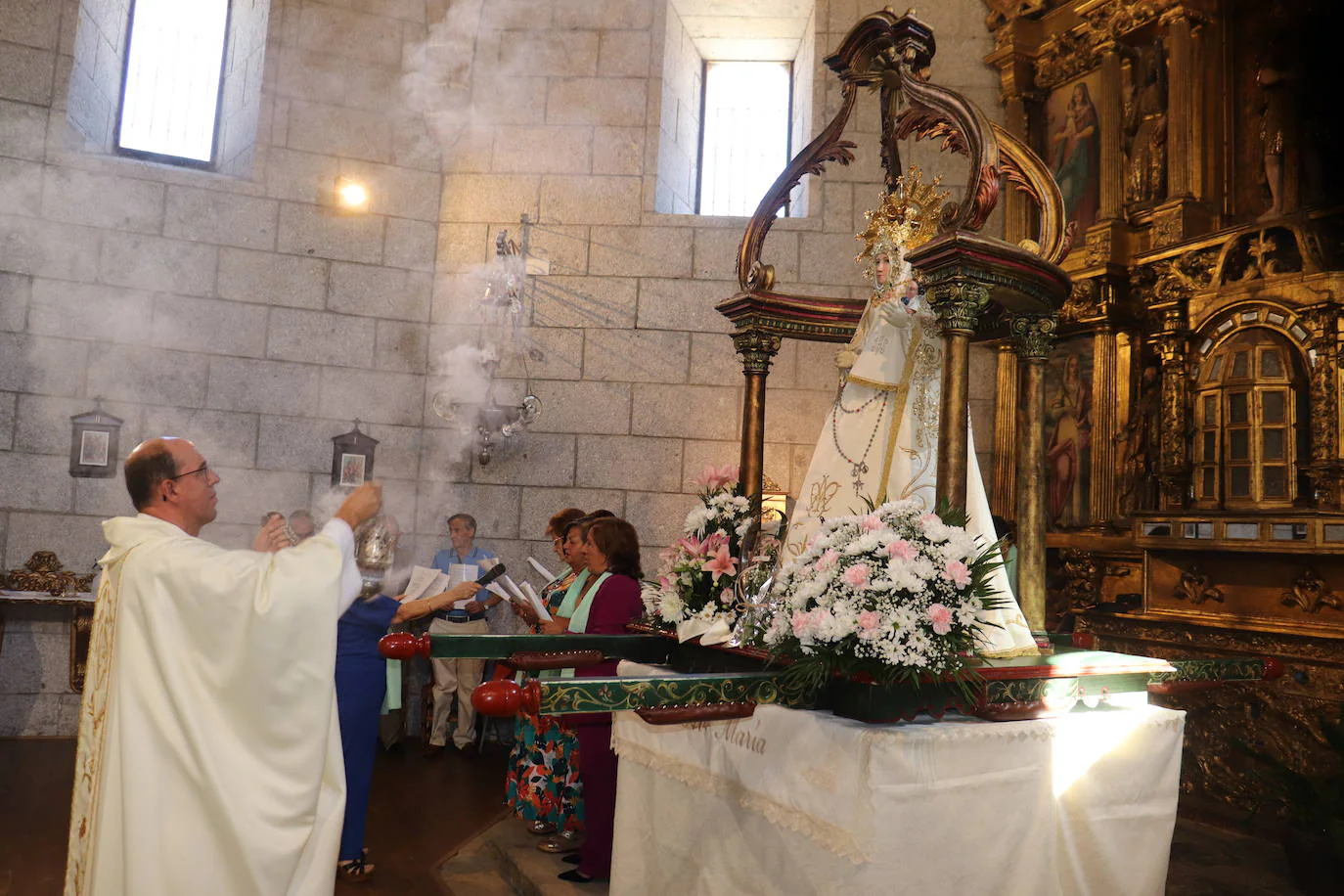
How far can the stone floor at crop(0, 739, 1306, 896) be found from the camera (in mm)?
4562

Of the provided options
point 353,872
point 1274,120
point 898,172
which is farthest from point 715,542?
point 1274,120

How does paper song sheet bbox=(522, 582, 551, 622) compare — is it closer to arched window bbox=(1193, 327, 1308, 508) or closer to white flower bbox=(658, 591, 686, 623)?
white flower bbox=(658, 591, 686, 623)

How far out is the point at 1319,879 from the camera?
14.1 ft

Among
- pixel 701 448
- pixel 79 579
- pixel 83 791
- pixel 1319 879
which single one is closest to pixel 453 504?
pixel 701 448

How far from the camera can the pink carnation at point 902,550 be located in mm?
3111

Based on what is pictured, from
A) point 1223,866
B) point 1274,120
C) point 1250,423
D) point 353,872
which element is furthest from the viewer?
point 1274,120

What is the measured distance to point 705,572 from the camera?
4359mm

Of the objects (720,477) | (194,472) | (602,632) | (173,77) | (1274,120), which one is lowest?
(602,632)

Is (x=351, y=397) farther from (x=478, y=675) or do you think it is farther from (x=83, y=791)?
(x=83, y=791)

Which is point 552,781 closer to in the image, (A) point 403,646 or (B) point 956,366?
(A) point 403,646

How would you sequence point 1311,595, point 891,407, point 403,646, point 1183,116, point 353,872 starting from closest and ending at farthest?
point 403,646 < point 891,407 < point 353,872 < point 1311,595 < point 1183,116

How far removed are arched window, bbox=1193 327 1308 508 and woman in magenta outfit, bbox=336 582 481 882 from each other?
470 centimetres

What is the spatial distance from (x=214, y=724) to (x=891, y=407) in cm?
275

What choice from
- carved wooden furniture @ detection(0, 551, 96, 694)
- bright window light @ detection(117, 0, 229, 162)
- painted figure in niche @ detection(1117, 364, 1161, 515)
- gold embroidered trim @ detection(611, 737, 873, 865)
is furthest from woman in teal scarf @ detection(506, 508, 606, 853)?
bright window light @ detection(117, 0, 229, 162)
